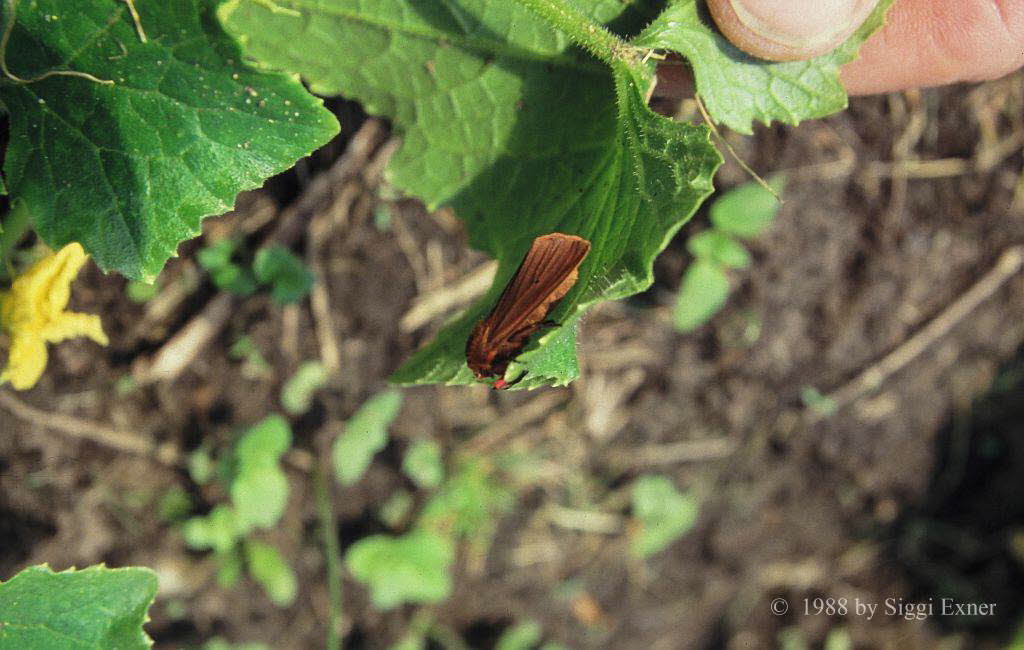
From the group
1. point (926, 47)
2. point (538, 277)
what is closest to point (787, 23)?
point (926, 47)

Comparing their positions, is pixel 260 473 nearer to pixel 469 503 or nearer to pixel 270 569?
pixel 270 569

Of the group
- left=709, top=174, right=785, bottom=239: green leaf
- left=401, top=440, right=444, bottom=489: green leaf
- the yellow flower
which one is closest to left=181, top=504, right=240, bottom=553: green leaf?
left=401, top=440, right=444, bottom=489: green leaf

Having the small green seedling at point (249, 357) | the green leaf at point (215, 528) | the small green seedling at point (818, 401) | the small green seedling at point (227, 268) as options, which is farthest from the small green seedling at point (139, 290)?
the small green seedling at point (818, 401)

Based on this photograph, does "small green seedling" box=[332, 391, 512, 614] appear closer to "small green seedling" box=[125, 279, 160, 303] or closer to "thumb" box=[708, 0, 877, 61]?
"small green seedling" box=[125, 279, 160, 303]

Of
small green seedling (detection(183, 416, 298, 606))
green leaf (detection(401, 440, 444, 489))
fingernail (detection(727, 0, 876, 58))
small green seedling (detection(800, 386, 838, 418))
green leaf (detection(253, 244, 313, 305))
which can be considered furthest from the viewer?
small green seedling (detection(800, 386, 838, 418))

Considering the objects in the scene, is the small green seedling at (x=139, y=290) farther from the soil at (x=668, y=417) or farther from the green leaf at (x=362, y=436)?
the green leaf at (x=362, y=436)
